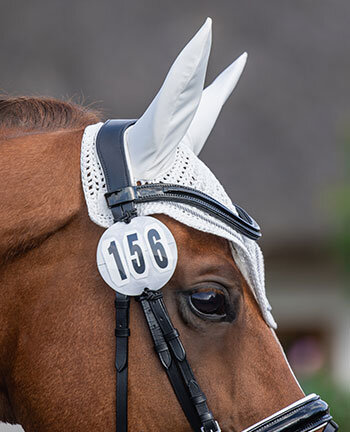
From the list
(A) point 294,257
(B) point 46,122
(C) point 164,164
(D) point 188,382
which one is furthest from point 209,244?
(A) point 294,257

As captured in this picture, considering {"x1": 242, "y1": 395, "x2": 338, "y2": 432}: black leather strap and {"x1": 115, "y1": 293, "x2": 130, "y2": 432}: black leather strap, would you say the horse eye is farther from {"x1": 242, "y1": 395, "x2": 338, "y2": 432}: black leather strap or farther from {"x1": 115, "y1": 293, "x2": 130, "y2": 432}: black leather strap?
{"x1": 242, "y1": 395, "x2": 338, "y2": 432}: black leather strap

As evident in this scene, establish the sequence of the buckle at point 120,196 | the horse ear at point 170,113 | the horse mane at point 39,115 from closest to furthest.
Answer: the horse ear at point 170,113, the buckle at point 120,196, the horse mane at point 39,115

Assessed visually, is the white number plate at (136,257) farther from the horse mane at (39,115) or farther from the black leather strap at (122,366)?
the horse mane at (39,115)

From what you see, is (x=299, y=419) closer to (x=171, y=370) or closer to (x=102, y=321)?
(x=171, y=370)

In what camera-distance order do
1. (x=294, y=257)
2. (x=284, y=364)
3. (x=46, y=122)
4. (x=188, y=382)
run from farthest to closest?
1. (x=294, y=257)
2. (x=46, y=122)
3. (x=284, y=364)
4. (x=188, y=382)

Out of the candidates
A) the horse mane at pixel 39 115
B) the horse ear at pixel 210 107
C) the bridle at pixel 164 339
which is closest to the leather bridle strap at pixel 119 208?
the bridle at pixel 164 339

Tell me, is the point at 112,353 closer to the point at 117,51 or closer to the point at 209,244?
the point at 209,244

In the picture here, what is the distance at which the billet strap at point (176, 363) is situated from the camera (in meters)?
1.78

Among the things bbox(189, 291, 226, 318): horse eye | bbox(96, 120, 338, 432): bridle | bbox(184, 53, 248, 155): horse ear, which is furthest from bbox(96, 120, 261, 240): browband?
bbox(184, 53, 248, 155): horse ear

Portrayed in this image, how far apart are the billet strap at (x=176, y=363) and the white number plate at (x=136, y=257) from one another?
4 cm

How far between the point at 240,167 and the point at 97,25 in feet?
10.4

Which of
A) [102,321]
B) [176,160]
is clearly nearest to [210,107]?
[176,160]

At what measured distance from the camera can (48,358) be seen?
1.83 m

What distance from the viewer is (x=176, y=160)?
1.97 m
